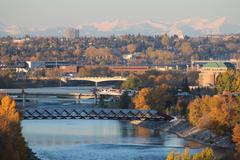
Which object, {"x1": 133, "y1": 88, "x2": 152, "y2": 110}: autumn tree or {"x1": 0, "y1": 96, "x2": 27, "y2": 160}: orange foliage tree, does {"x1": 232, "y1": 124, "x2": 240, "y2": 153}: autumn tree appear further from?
{"x1": 133, "y1": 88, "x2": 152, "y2": 110}: autumn tree

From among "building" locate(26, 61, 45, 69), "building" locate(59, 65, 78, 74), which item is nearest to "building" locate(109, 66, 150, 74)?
"building" locate(59, 65, 78, 74)

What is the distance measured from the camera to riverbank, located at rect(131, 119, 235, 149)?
29.1 m

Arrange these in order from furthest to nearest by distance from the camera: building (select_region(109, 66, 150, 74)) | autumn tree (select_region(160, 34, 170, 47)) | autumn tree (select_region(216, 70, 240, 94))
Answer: autumn tree (select_region(160, 34, 170, 47)), building (select_region(109, 66, 150, 74)), autumn tree (select_region(216, 70, 240, 94))

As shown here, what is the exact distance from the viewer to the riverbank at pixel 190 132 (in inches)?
1144

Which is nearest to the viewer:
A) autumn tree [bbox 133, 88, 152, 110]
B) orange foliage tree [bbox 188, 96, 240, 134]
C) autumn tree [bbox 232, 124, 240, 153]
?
autumn tree [bbox 232, 124, 240, 153]

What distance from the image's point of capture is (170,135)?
107 feet

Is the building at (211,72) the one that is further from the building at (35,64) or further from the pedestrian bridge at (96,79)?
the building at (35,64)

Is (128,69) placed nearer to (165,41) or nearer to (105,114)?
(165,41)

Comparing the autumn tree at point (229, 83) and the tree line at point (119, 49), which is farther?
the tree line at point (119, 49)

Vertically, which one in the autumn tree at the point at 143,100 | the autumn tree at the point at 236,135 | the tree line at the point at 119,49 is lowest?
the autumn tree at the point at 236,135

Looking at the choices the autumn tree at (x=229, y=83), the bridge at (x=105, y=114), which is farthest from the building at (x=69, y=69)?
the bridge at (x=105, y=114)

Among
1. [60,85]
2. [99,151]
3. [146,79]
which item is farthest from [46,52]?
[99,151]

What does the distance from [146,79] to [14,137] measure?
3697 cm

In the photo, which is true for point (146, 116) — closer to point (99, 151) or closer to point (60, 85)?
point (99, 151)
